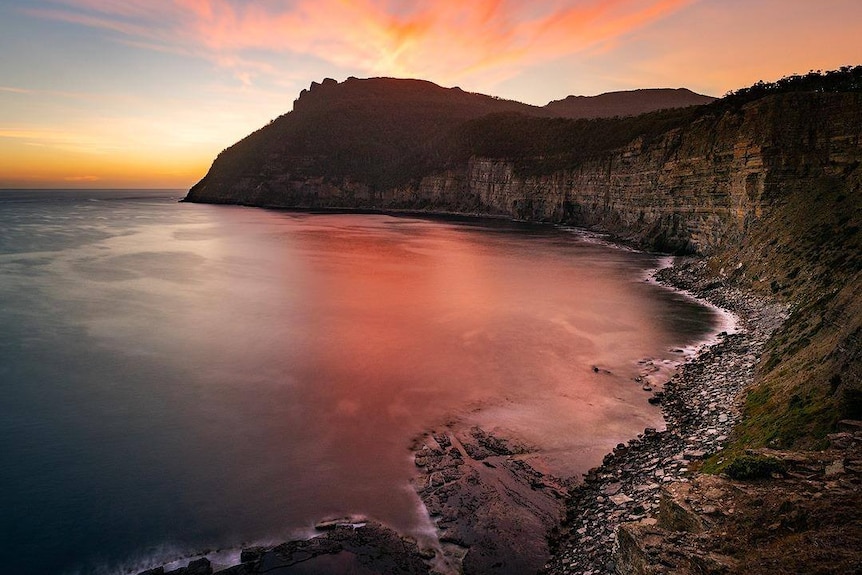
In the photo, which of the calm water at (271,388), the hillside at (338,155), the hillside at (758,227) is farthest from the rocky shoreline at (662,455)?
the hillside at (338,155)

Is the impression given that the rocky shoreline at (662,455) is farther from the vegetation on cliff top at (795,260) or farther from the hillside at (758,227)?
the vegetation on cliff top at (795,260)

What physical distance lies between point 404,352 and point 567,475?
12.1m

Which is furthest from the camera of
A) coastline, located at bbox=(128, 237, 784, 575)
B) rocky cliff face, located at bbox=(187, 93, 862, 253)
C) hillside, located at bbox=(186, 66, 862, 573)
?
rocky cliff face, located at bbox=(187, 93, 862, 253)

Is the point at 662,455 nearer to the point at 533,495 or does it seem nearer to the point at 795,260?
the point at 533,495

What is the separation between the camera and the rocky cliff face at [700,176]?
32.7m

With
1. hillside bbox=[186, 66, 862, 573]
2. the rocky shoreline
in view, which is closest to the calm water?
the rocky shoreline

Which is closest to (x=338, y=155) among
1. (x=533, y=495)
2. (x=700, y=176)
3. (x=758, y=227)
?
(x=700, y=176)

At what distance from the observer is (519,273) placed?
44531 millimetres

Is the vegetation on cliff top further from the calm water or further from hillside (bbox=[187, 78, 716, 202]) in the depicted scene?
hillside (bbox=[187, 78, 716, 202])

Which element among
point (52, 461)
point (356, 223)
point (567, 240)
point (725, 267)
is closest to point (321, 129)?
point (356, 223)

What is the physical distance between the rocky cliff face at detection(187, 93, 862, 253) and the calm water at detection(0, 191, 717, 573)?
337 inches

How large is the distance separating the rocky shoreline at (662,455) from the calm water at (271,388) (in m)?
1.03

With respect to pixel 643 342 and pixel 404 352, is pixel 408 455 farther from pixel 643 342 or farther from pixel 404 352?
pixel 643 342

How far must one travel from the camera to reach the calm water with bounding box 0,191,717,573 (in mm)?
11719
